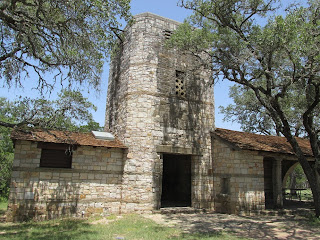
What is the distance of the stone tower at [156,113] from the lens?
35.3 feet

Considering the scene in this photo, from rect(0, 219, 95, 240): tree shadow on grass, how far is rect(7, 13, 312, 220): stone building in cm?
70

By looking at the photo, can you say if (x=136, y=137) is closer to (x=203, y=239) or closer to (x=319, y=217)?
(x=203, y=239)

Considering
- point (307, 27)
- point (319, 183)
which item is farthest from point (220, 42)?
point (319, 183)

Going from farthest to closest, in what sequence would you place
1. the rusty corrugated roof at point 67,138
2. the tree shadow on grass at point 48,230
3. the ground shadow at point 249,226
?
the rusty corrugated roof at point 67,138 → the ground shadow at point 249,226 → the tree shadow on grass at point 48,230

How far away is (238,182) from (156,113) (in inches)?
183

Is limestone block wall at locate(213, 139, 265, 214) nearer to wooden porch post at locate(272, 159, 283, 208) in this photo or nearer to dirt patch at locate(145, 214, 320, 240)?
dirt patch at locate(145, 214, 320, 240)

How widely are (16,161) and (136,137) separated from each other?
4571 mm

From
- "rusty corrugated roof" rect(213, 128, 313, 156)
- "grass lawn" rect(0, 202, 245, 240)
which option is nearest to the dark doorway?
"rusty corrugated roof" rect(213, 128, 313, 156)

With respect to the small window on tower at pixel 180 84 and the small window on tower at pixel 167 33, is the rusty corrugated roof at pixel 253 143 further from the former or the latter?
the small window on tower at pixel 167 33

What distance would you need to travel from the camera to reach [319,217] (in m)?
9.75

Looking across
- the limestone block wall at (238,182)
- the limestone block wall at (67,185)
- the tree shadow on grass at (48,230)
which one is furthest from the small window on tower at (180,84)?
the tree shadow on grass at (48,230)

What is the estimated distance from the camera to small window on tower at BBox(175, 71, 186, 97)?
12.5 m

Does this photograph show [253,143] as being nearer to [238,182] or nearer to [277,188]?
[238,182]

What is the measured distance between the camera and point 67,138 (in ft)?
32.3
